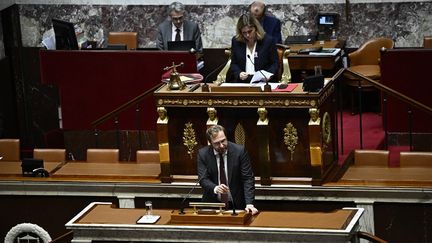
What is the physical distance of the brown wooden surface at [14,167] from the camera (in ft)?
40.7

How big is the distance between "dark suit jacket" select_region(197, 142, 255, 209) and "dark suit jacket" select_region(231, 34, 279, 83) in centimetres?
132

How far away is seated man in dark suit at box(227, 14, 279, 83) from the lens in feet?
37.9

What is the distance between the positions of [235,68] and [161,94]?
78 centimetres

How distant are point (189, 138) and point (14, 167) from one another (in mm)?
2163

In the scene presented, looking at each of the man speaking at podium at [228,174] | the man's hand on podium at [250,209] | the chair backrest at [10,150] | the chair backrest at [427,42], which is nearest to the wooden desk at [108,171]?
the chair backrest at [10,150]

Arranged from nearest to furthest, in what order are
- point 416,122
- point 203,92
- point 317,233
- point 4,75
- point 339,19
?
point 317,233, point 203,92, point 416,122, point 339,19, point 4,75

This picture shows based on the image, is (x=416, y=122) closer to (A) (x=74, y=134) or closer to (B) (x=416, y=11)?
(B) (x=416, y=11)

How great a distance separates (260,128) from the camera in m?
11.3

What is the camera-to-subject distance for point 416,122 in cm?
1302

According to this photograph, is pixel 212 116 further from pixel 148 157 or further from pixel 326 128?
pixel 148 157

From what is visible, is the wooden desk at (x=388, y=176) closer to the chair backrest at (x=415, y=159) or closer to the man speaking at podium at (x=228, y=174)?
the chair backrest at (x=415, y=159)

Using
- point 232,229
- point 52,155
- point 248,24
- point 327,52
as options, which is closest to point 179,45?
point 327,52

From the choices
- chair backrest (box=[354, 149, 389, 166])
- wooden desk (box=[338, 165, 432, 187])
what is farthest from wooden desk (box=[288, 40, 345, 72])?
wooden desk (box=[338, 165, 432, 187])

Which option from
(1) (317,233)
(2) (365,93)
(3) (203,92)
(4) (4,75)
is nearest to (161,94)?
(3) (203,92)
